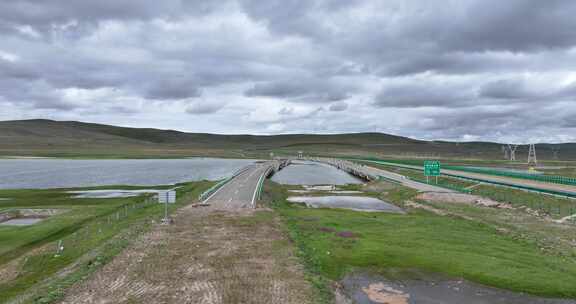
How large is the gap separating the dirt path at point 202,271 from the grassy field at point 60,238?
1673 millimetres

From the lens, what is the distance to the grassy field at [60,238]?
23.3m

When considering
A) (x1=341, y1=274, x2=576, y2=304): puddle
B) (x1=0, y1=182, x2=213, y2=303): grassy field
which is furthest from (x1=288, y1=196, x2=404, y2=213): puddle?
(x1=341, y1=274, x2=576, y2=304): puddle

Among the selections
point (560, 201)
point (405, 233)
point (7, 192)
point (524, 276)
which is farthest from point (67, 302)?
point (7, 192)

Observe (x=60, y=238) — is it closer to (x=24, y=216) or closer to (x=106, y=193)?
(x=24, y=216)

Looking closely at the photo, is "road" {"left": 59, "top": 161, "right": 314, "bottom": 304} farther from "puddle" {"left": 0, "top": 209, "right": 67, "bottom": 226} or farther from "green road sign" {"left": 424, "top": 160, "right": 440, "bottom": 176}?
"green road sign" {"left": 424, "top": 160, "right": 440, "bottom": 176}

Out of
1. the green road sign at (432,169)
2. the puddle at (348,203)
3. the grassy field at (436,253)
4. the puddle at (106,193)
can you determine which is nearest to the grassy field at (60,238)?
the puddle at (106,193)

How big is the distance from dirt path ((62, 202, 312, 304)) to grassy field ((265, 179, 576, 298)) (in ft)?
7.11

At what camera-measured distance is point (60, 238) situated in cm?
3450

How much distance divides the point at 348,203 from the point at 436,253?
32.1 metres

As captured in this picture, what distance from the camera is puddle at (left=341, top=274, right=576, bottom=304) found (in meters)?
17.6

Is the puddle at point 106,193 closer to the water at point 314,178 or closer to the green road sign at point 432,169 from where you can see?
the water at point 314,178

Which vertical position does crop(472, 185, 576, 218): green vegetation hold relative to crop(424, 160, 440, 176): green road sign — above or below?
below

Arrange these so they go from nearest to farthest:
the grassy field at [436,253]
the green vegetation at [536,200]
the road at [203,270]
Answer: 1. the road at [203,270]
2. the grassy field at [436,253]
3. the green vegetation at [536,200]

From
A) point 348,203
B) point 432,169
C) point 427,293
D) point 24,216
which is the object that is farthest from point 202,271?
point 432,169
